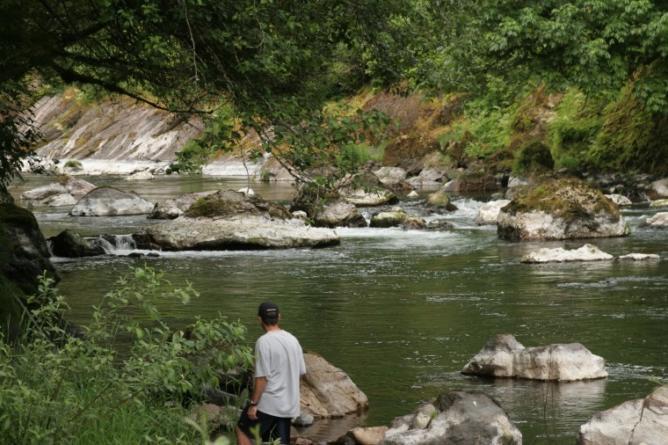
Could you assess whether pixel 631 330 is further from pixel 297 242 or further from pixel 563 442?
pixel 297 242

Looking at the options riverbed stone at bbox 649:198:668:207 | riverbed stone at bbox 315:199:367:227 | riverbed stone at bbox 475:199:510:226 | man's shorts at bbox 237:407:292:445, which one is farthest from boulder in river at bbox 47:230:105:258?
A: man's shorts at bbox 237:407:292:445

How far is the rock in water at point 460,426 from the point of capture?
11.1 meters

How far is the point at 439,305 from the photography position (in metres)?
20.4

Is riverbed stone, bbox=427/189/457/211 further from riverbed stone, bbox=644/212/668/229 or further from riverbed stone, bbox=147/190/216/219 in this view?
riverbed stone, bbox=644/212/668/229

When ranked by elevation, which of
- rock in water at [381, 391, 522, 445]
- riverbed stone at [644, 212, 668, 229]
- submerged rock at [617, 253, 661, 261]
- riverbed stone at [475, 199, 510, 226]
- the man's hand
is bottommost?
rock in water at [381, 391, 522, 445]

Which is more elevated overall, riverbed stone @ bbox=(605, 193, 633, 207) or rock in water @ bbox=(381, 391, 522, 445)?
riverbed stone @ bbox=(605, 193, 633, 207)

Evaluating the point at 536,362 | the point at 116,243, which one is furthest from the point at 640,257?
the point at 116,243

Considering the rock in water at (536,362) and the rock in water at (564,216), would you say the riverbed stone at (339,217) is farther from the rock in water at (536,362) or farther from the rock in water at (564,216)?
the rock in water at (536,362)

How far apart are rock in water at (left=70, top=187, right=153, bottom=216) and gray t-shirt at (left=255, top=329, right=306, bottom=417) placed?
3140cm

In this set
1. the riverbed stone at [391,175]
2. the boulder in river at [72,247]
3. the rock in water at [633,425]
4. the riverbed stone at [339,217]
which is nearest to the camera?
the rock in water at [633,425]

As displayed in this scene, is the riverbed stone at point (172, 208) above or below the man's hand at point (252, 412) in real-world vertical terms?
above

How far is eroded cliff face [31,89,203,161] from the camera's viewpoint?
81500mm

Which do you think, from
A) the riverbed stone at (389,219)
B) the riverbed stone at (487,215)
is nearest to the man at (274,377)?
the riverbed stone at (389,219)

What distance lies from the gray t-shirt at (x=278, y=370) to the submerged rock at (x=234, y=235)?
67.0 feet
